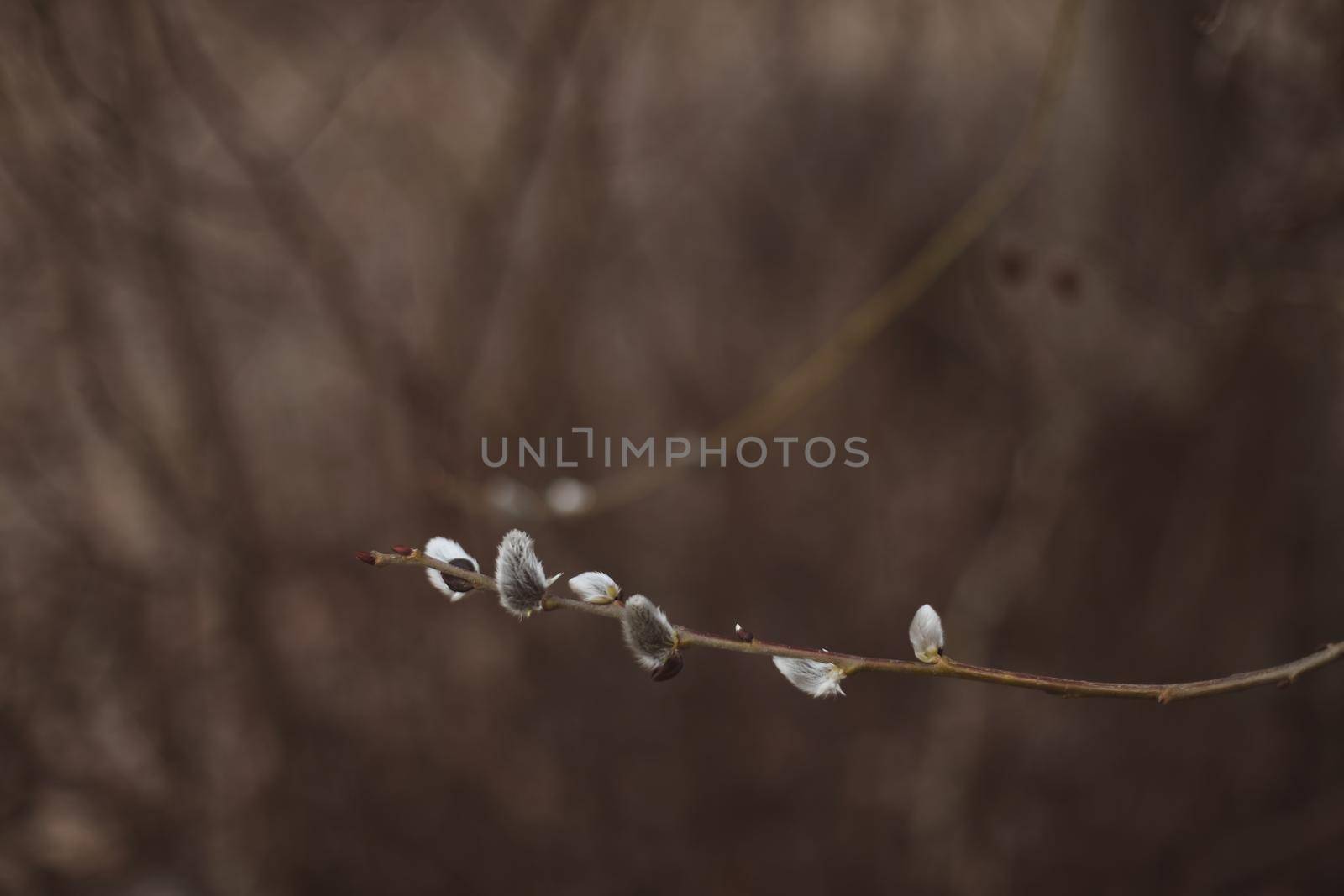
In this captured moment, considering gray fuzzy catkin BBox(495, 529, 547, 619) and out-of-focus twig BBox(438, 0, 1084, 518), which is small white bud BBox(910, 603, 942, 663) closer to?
gray fuzzy catkin BBox(495, 529, 547, 619)

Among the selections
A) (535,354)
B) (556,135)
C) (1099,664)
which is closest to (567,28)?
(556,135)

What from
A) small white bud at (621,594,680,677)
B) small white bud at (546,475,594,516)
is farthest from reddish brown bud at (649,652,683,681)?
small white bud at (546,475,594,516)

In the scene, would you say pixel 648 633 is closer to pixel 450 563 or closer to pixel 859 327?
pixel 450 563

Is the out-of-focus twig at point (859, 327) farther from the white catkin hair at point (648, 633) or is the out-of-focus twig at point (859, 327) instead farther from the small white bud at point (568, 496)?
the white catkin hair at point (648, 633)

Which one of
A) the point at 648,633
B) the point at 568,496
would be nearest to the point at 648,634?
the point at 648,633

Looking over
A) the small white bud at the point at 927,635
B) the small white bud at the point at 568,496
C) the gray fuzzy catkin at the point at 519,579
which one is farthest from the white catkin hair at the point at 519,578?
the small white bud at the point at 568,496

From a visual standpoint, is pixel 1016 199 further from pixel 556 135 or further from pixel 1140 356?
pixel 556 135
